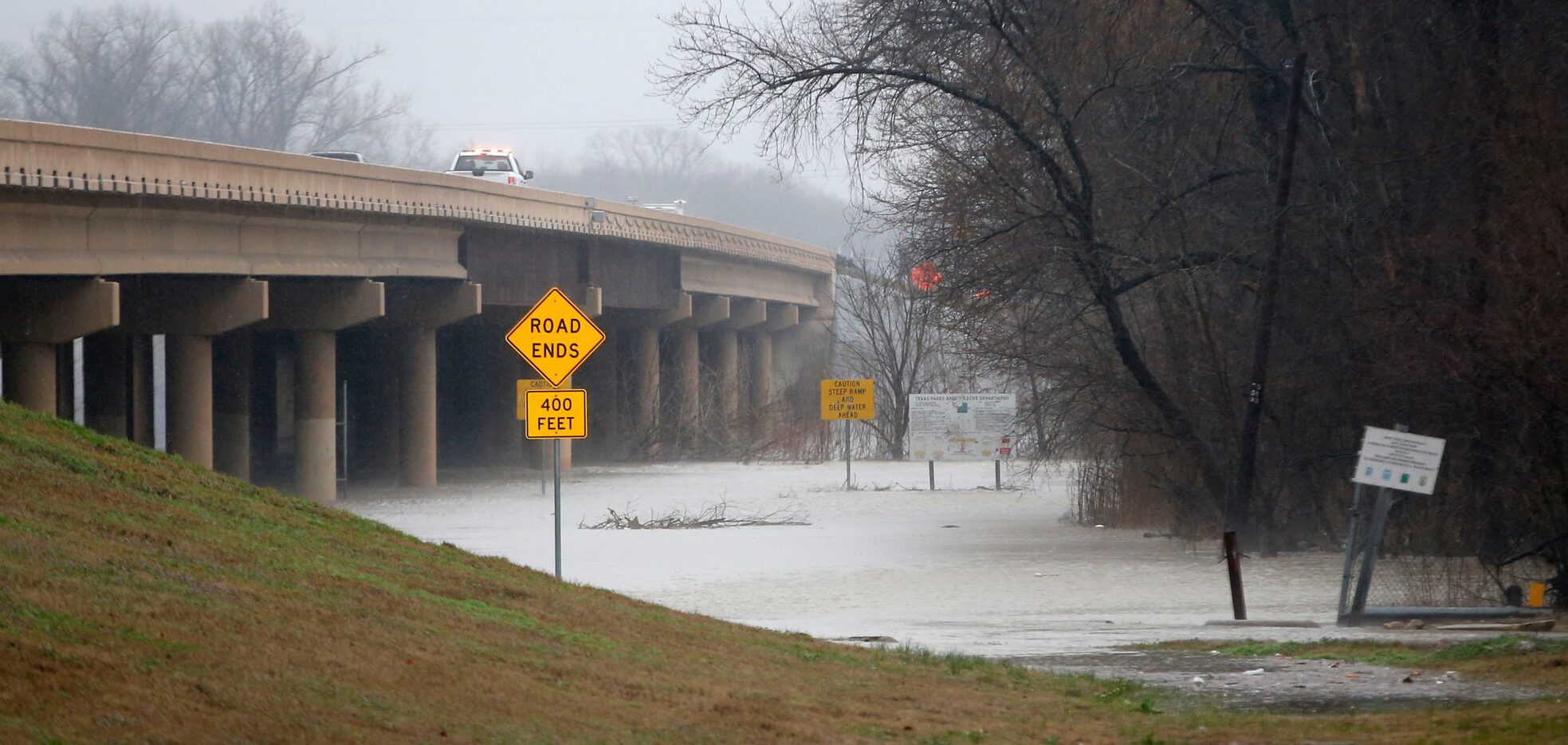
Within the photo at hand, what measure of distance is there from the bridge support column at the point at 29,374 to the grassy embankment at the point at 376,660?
18126mm

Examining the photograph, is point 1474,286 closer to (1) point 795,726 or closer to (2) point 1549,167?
(2) point 1549,167

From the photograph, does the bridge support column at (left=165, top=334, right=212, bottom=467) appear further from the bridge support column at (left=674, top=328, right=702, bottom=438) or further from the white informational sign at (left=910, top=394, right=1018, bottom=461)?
the bridge support column at (left=674, top=328, right=702, bottom=438)

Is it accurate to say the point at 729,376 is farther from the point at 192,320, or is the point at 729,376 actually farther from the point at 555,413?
the point at 555,413

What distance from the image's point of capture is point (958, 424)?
3866 cm

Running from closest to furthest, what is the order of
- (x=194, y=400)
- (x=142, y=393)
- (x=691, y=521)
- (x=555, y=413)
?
1. (x=555, y=413)
2. (x=691, y=521)
3. (x=194, y=400)
4. (x=142, y=393)

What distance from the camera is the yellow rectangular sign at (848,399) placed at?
3991cm

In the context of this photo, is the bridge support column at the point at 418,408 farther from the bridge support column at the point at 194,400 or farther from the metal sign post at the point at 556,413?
the metal sign post at the point at 556,413

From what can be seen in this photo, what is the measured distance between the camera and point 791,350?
75.2 m

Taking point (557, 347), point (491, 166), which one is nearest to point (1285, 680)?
point (557, 347)

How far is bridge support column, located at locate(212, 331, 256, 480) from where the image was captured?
3891cm

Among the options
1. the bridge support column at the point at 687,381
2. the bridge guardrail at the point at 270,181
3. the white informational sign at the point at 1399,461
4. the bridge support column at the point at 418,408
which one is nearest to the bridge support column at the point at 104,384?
the bridge guardrail at the point at 270,181

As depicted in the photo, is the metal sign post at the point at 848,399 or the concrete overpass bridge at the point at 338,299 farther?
the metal sign post at the point at 848,399

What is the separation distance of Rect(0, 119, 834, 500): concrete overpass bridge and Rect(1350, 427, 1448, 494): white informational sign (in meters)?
20.3

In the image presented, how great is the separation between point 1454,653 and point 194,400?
28019 mm
